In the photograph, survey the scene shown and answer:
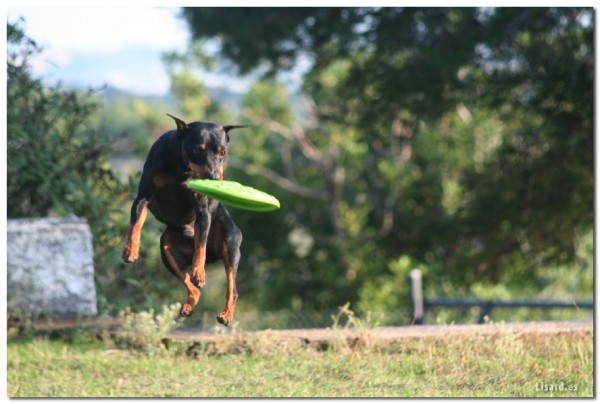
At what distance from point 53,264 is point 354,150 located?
32.3 ft

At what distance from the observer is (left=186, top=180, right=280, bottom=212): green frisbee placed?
3.43 meters

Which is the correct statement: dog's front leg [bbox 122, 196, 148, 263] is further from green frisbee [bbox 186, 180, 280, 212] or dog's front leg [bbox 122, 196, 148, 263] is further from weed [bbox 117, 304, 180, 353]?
weed [bbox 117, 304, 180, 353]

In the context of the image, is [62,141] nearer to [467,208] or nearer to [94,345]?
[94,345]

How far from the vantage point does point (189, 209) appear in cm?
389

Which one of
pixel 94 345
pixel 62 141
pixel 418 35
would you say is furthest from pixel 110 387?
pixel 418 35

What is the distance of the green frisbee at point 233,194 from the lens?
3.43m

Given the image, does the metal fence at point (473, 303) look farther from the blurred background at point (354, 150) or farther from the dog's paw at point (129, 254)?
the dog's paw at point (129, 254)

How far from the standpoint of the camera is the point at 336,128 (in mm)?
17797

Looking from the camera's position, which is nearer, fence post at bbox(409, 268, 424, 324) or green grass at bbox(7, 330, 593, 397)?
green grass at bbox(7, 330, 593, 397)

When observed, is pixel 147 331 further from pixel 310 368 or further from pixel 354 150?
pixel 354 150

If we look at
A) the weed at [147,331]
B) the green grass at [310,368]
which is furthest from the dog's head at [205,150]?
the weed at [147,331]

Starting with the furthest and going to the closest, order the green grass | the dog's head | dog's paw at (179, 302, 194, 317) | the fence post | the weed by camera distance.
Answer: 1. the fence post
2. the weed
3. the green grass
4. dog's paw at (179, 302, 194, 317)
5. the dog's head

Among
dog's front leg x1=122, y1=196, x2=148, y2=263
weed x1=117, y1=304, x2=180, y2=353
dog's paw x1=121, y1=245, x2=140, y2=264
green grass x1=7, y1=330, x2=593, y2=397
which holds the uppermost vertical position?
dog's front leg x1=122, y1=196, x2=148, y2=263

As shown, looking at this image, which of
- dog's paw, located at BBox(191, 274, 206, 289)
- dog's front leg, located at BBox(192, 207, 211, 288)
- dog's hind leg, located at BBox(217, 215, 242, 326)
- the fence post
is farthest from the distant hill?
dog's paw, located at BBox(191, 274, 206, 289)
